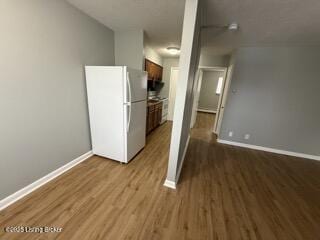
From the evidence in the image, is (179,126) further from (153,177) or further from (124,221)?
(124,221)

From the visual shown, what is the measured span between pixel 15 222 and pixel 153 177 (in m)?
1.61

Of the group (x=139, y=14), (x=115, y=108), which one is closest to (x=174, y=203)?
(x=115, y=108)

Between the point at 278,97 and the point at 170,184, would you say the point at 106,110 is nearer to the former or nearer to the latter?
the point at 170,184

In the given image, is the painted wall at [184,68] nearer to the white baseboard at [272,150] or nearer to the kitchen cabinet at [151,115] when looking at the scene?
the kitchen cabinet at [151,115]

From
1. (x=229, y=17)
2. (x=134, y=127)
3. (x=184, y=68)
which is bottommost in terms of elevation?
(x=134, y=127)

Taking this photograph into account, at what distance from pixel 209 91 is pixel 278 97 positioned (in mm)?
4713

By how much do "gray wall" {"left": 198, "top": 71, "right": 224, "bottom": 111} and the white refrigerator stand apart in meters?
6.09

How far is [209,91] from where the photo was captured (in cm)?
786

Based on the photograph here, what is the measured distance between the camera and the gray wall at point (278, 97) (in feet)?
10.1

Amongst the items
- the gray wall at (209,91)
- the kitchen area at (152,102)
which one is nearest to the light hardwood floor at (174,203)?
the kitchen area at (152,102)

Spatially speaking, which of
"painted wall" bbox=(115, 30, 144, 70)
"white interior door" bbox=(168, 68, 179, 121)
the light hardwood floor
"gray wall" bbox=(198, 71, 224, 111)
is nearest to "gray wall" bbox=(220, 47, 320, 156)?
the light hardwood floor

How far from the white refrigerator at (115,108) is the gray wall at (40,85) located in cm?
25

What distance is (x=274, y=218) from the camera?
167 cm

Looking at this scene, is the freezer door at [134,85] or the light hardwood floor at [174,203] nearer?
the light hardwood floor at [174,203]
